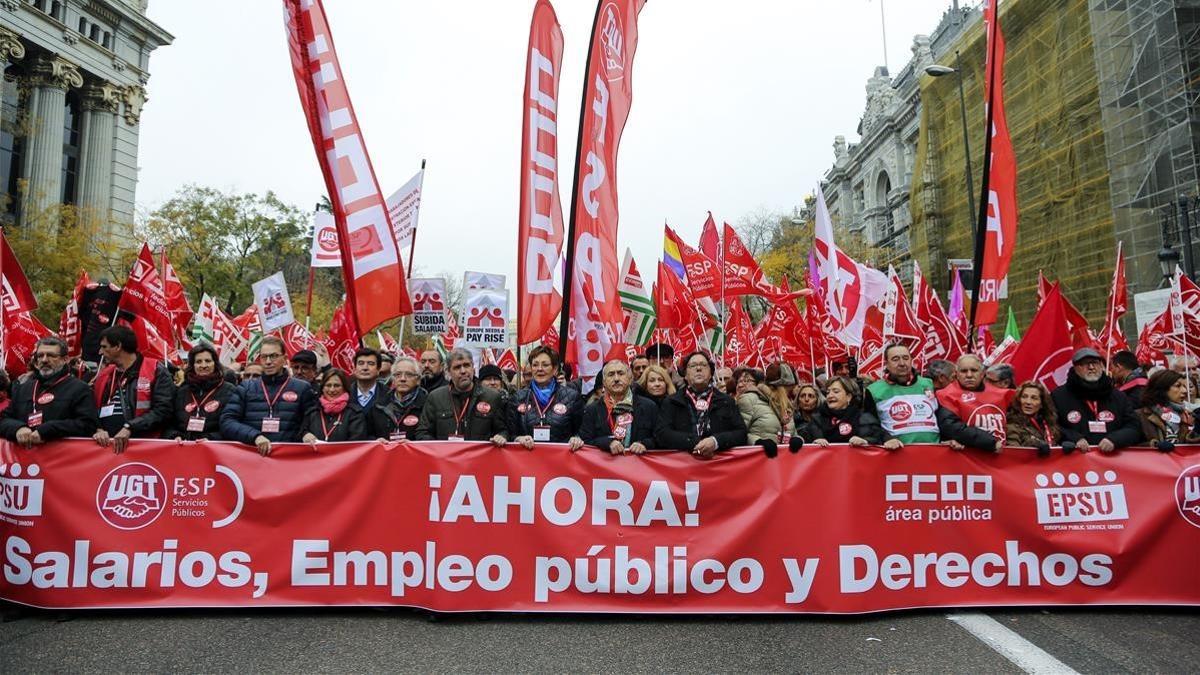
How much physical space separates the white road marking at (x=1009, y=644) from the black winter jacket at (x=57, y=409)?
5.80 meters

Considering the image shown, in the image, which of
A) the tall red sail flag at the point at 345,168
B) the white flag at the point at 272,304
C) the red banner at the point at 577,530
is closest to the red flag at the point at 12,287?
the white flag at the point at 272,304

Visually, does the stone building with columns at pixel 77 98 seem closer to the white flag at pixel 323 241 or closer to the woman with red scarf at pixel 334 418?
the white flag at pixel 323 241

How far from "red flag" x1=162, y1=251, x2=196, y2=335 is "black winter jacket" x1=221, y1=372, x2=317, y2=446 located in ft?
23.5

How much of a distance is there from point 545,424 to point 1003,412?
11.5ft

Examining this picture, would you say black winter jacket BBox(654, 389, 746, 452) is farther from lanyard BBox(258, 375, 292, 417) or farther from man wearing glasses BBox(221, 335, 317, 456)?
lanyard BBox(258, 375, 292, 417)

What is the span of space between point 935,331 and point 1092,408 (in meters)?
5.65

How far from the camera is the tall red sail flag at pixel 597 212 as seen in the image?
6.69m

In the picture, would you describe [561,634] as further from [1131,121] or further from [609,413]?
[1131,121]

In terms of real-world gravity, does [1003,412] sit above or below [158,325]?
below

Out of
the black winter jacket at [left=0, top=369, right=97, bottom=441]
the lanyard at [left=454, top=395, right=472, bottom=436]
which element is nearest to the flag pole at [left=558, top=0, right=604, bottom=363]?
the lanyard at [left=454, top=395, right=472, bottom=436]

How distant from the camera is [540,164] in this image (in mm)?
6754

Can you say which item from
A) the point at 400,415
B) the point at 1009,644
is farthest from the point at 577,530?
the point at 1009,644

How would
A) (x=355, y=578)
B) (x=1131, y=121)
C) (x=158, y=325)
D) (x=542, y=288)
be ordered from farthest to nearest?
(x=1131, y=121), (x=158, y=325), (x=542, y=288), (x=355, y=578)

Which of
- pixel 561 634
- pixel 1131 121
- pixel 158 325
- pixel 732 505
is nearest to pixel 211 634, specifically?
pixel 561 634
